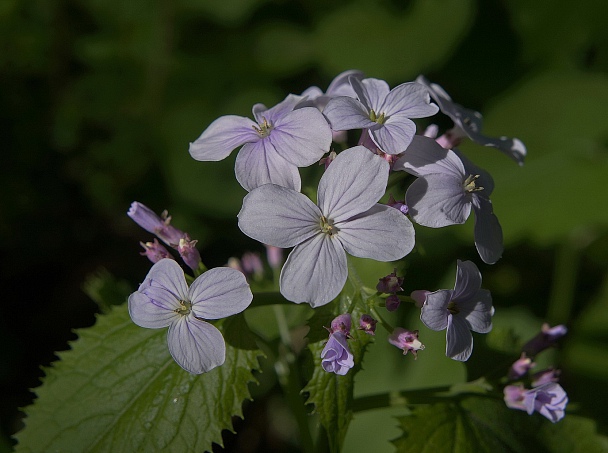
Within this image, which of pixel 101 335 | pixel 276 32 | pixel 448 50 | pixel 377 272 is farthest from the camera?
pixel 276 32

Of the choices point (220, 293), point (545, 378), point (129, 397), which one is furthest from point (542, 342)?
point (129, 397)

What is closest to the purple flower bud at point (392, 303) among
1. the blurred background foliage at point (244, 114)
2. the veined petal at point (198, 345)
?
the veined petal at point (198, 345)

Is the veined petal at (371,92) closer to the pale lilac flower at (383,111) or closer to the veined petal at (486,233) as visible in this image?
the pale lilac flower at (383,111)

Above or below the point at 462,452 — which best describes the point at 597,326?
below

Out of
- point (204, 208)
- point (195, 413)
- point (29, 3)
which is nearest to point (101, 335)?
point (195, 413)

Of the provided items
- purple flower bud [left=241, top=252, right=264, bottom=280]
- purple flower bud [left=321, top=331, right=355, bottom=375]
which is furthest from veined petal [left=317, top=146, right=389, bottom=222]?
purple flower bud [left=241, top=252, right=264, bottom=280]

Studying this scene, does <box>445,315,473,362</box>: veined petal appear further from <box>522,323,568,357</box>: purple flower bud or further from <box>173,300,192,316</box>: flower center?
<box>173,300,192,316</box>: flower center

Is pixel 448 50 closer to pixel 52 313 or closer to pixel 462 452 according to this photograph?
pixel 462 452
